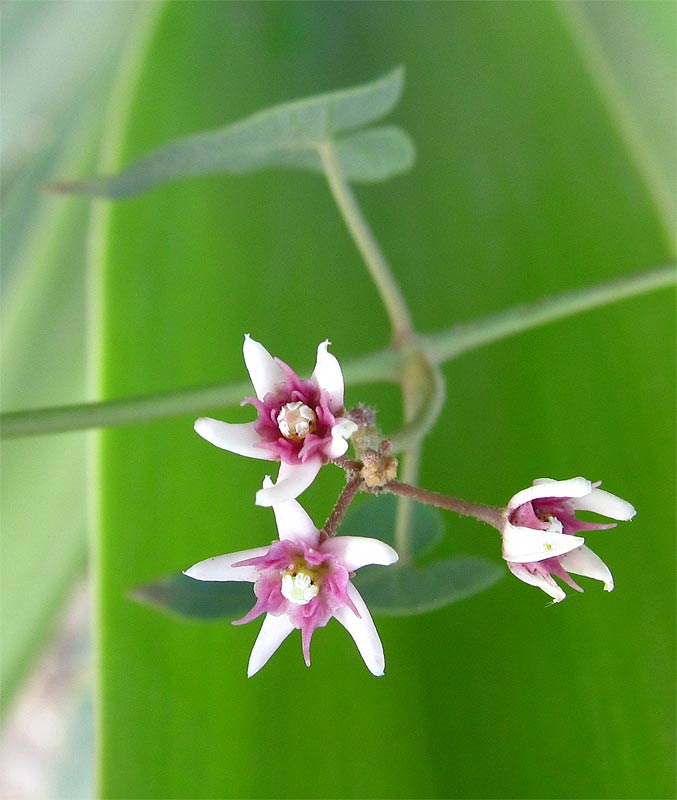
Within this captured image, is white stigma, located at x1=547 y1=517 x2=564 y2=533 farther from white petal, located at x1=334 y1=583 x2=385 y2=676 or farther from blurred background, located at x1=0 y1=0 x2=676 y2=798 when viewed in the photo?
blurred background, located at x1=0 y1=0 x2=676 y2=798

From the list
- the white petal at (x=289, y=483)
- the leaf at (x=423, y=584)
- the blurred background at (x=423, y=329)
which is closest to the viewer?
the white petal at (x=289, y=483)

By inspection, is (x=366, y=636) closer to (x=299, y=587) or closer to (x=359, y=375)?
(x=299, y=587)

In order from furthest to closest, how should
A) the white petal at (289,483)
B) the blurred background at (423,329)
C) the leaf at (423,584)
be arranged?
1. the blurred background at (423,329)
2. the leaf at (423,584)
3. the white petal at (289,483)

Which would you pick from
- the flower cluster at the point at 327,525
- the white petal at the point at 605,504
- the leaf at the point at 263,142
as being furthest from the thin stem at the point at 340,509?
the leaf at the point at 263,142

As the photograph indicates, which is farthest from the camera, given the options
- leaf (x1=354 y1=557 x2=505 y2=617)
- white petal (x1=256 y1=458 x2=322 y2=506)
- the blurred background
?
the blurred background

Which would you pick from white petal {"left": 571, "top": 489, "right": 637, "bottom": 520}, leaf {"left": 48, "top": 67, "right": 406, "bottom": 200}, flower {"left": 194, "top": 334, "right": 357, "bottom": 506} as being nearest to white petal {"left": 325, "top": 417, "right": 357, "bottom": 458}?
flower {"left": 194, "top": 334, "right": 357, "bottom": 506}

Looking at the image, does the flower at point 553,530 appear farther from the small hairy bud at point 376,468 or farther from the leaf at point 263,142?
the leaf at point 263,142
